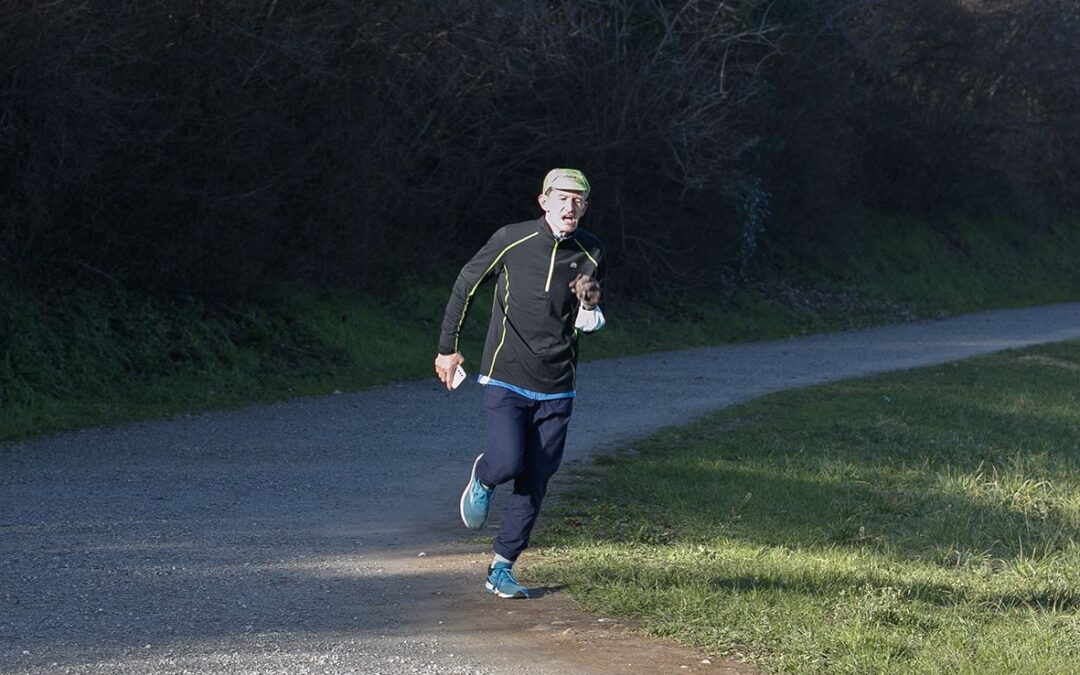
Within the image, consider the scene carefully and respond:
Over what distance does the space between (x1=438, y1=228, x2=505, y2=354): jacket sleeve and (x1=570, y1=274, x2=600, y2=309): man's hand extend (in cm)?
44

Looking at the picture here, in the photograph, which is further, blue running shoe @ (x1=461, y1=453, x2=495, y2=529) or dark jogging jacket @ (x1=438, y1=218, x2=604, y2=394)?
blue running shoe @ (x1=461, y1=453, x2=495, y2=529)

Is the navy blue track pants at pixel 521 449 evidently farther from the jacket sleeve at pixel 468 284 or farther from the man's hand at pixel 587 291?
the man's hand at pixel 587 291

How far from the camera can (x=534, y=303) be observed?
6590 millimetres

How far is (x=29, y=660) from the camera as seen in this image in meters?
5.53

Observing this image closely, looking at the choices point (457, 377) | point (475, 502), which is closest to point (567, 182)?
point (457, 377)

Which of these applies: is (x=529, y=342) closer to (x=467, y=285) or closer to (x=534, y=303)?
(x=534, y=303)

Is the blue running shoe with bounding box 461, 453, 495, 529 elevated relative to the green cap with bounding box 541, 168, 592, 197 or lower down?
lower down

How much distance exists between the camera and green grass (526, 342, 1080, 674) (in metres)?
6.12

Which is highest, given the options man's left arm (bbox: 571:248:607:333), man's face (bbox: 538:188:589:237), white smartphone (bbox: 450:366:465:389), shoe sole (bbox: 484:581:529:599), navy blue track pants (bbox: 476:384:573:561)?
man's face (bbox: 538:188:589:237)

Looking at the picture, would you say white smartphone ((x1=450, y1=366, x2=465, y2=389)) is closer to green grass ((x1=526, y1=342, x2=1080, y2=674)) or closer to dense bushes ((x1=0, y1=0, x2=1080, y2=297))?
green grass ((x1=526, y1=342, x2=1080, y2=674))

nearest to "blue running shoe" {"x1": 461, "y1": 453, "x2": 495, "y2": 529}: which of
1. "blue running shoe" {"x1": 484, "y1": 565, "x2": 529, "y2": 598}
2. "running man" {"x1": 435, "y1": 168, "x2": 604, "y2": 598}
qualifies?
"running man" {"x1": 435, "y1": 168, "x2": 604, "y2": 598}

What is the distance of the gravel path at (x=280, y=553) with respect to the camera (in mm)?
5793

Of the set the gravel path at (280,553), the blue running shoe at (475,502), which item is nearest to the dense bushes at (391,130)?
the gravel path at (280,553)

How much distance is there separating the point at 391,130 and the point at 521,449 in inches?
487
